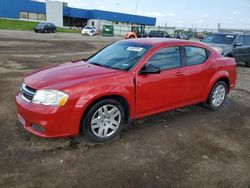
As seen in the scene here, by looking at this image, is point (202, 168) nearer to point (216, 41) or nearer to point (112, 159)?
point (112, 159)

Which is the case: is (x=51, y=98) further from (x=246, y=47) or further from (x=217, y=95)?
(x=246, y=47)

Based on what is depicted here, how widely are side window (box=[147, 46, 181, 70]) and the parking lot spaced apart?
1135mm

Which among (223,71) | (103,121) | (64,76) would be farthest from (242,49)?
(64,76)

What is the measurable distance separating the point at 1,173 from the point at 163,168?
2096 mm

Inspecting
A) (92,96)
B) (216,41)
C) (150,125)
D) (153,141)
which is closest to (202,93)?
(150,125)

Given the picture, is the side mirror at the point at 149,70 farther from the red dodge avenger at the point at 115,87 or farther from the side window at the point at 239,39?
the side window at the point at 239,39

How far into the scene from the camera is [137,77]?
4.57 metres

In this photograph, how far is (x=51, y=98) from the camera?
3922 millimetres

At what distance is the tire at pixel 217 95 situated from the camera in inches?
243

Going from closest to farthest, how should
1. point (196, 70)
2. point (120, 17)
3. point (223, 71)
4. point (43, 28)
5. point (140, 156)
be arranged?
point (140, 156), point (196, 70), point (223, 71), point (43, 28), point (120, 17)

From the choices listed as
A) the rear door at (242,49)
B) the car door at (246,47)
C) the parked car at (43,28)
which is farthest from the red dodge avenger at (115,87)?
the parked car at (43,28)

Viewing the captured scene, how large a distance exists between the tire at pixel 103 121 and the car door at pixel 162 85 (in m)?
0.40

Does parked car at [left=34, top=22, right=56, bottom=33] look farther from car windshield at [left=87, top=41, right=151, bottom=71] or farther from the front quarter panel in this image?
the front quarter panel

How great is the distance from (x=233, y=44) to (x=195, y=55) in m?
8.23
